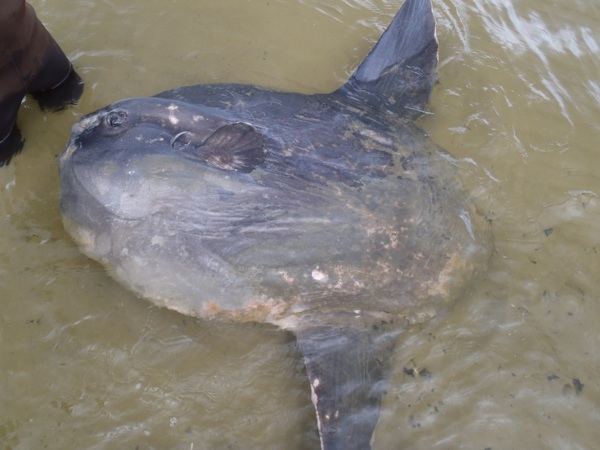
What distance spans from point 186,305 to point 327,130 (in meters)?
1.40

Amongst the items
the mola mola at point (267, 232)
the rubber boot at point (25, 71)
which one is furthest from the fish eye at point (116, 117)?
the rubber boot at point (25, 71)

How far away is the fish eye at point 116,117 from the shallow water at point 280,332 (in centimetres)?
86

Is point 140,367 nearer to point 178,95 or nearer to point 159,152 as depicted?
point 159,152

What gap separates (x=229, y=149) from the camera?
10.5 feet

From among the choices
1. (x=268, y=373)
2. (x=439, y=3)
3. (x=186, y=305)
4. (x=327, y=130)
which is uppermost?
(x=439, y=3)

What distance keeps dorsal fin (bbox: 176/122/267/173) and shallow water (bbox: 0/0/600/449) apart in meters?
0.99

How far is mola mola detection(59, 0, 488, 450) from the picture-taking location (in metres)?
3.15

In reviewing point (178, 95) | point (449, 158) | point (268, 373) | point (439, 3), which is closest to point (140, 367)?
point (268, 373)

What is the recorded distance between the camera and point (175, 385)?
10.6 ft

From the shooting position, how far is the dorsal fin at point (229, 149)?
3199 millimetres

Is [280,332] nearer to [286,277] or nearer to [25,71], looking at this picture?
[286,277]

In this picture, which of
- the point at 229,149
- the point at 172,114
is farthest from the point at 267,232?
the point at 172,114

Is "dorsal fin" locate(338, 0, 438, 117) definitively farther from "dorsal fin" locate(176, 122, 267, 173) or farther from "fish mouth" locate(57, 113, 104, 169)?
"fish mouth" locate(57, 113, 104, 169)

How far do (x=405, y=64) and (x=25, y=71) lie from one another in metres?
2.68
